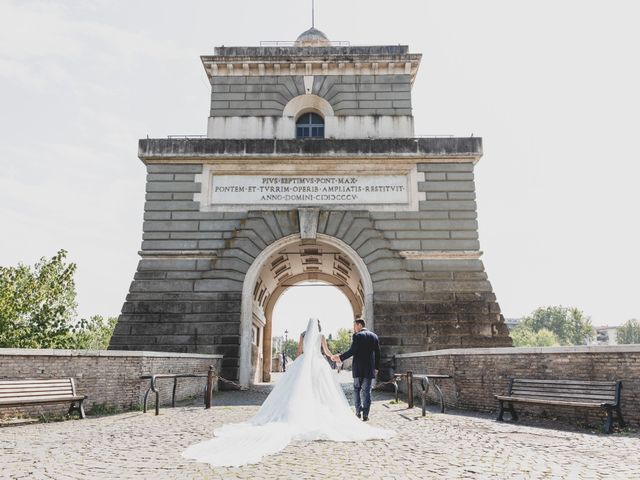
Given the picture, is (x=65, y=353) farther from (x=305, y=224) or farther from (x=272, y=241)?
(x=305, y=224)

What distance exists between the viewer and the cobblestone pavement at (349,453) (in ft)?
17.3

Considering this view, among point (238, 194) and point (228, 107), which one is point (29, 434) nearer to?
point (238, 194)

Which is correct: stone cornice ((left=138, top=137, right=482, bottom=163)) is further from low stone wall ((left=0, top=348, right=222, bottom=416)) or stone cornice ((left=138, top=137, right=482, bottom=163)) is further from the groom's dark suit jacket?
the groom's dark suit jacket

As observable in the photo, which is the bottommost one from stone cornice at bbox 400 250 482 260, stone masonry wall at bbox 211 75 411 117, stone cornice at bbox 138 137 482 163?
stone cornice at bbox 400 250 482 260

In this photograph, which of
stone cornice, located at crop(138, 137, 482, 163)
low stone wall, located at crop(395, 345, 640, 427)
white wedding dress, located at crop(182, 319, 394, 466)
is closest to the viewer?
white wedding dress, located at crop(182, 319, 394, 466)

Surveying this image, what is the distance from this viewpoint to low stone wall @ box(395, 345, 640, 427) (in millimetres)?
8211

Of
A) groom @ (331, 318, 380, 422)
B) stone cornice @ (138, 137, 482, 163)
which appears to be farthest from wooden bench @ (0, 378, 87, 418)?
stone cornice @ (138, 137, 482, 163)

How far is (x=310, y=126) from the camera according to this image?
21.0 meters

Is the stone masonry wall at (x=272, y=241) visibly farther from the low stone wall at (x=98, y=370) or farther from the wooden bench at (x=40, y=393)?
the wooden bench at (x=40, y=393)

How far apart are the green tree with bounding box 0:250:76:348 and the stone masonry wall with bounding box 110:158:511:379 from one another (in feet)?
58.3

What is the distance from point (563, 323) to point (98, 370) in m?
109

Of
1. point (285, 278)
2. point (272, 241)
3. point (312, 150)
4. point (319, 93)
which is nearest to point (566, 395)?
point (272, 241)


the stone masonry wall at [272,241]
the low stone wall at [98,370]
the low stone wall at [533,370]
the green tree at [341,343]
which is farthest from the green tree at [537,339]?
the low stone wall at [98,370]

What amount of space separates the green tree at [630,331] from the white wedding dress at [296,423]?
108 metres
